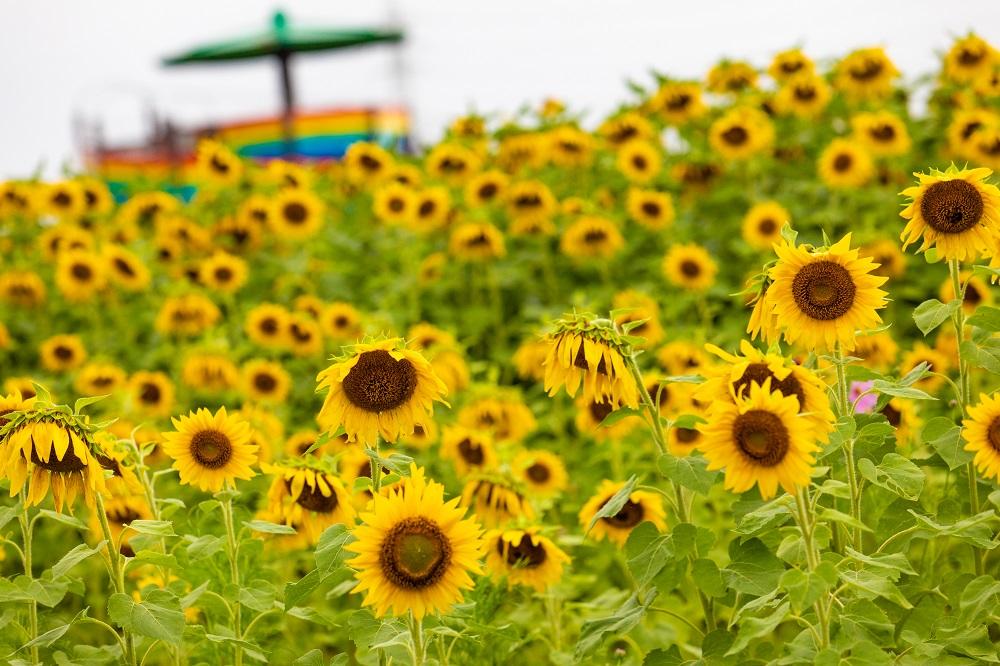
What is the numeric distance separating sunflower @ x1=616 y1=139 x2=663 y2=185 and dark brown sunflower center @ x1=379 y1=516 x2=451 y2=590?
4.13 m

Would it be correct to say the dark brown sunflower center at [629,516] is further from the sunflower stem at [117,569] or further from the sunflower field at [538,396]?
the sunflower stem at [117,569]

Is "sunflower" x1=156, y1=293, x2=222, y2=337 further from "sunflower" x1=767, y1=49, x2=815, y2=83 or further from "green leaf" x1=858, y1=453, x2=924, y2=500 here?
"green leaf" x1=858, y1=453, x2=924, y2=500

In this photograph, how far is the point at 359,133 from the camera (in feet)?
45.9

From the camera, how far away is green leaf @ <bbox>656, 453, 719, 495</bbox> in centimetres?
197

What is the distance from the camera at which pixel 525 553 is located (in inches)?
106

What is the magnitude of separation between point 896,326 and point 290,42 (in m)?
5.72

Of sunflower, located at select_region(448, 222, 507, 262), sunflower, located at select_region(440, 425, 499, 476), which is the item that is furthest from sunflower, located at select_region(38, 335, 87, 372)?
sunflower, located at select_region(440, 425, 499, 476)

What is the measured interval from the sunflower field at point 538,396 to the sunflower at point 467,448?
0.5 inches

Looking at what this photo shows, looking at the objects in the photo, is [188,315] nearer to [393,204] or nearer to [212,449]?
[393,204]

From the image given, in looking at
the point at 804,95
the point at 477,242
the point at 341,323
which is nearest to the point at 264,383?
the point at 341,323

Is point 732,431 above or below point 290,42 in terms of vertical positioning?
below

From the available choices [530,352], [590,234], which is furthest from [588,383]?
[590,234]

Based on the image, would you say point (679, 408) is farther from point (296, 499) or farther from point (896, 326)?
point (896, 326)

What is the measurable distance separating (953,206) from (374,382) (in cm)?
122
